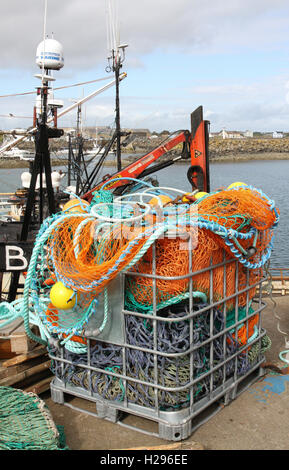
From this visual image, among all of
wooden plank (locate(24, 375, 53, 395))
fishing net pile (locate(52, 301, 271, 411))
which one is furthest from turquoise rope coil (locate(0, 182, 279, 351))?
wooden plank (locate(24, 375, 53, 395))

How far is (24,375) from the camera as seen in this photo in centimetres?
496

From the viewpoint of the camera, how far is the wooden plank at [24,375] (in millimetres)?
4781

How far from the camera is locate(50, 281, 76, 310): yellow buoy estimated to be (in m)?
4.40

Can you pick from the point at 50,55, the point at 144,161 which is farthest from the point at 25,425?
the point at 144,161

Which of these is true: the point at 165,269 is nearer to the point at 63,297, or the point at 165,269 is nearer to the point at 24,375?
the point at 63,297

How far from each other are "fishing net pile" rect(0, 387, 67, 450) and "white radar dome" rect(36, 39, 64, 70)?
17.7 feet

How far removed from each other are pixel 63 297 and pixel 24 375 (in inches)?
45.3

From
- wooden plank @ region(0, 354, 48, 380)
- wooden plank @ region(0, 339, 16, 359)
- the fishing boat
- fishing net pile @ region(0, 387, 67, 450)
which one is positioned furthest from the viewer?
wooden plank @ region(0, 339, 16, 359)

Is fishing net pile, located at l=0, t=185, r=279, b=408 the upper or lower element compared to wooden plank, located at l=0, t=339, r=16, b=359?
upper

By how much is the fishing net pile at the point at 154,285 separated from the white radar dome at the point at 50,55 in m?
3.83

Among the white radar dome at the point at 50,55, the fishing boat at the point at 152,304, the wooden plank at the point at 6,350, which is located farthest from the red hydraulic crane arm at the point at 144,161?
the wooden plank at the point at 6,350

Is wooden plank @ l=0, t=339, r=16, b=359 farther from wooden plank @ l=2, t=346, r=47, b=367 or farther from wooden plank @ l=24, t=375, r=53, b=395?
wooden plank @ l=24, t=375, r=53, b=395
